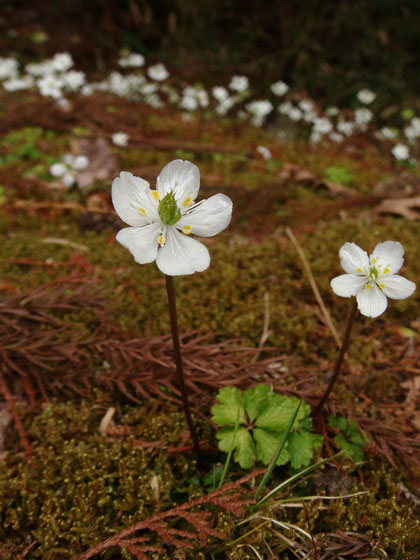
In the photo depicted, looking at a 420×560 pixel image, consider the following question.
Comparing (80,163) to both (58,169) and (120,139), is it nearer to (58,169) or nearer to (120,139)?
(58,169)

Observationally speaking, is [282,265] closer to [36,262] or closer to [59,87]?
[36,262]

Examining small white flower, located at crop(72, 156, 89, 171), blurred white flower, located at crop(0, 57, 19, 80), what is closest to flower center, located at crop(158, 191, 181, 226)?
small white flower, located at crop(72, 156, 89, 171)

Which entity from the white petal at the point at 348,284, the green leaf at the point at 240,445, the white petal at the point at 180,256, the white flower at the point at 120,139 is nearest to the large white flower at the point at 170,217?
the white petal at the point at 180,256

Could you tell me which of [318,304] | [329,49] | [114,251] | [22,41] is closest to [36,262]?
[114,251]

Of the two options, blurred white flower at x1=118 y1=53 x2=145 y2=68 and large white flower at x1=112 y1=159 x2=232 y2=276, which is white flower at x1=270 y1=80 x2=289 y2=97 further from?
large white flower at x1=112 y1=159 x2=232 y2=276

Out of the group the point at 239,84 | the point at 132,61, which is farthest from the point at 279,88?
the point at 132,61
